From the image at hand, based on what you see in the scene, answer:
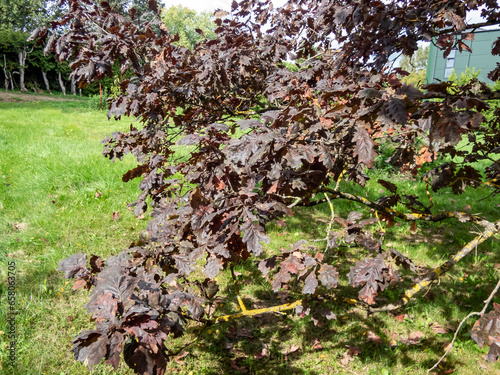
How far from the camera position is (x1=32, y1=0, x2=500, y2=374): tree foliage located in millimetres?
1203

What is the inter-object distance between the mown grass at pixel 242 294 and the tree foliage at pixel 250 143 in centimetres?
70

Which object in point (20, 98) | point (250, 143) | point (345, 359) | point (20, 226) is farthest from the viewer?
point (20, 98)

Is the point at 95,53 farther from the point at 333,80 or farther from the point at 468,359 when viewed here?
the point at 468,359

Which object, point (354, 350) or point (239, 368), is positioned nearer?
point (239, 368)

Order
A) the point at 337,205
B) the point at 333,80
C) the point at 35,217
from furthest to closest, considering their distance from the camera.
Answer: the point at 337,205
the point at 35,217
the point at 333,80

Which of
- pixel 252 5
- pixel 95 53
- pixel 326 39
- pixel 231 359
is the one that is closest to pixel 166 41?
pixel 95 53

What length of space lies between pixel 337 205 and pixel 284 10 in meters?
3.19

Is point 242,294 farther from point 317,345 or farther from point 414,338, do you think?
point 414,338

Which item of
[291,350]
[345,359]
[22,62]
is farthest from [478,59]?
[22,62]

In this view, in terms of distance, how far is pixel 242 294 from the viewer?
3.18 metres

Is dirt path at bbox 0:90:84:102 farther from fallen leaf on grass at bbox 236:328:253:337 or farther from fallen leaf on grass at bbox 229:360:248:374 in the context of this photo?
fallen leaf on grass at bbox 229:360:248:374

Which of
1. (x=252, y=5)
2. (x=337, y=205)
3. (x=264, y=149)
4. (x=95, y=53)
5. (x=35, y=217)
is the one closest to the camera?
(x=264, y=149)

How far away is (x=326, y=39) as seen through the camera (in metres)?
3.25

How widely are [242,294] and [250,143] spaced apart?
2300 millimetres
